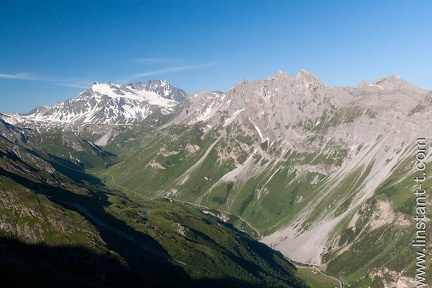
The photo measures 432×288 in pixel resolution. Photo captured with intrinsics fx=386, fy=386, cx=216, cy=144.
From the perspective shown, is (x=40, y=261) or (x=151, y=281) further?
(x=151, y=281)

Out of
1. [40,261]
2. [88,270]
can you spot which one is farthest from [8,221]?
[88,270]

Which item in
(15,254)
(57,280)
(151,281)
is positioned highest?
(15,254)

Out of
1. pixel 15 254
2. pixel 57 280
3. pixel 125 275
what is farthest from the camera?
pixel 125 275

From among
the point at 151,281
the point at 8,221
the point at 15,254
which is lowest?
the point at 151,281

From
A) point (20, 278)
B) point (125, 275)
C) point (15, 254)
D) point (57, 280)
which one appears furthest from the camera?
point (125, 275)

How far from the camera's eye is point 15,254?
7023 inches

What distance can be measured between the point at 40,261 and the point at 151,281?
53781 mm

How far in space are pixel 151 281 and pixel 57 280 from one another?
53177 mm

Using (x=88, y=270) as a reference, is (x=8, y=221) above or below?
above

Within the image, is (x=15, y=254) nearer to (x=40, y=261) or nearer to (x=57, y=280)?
(x=40, y=261)

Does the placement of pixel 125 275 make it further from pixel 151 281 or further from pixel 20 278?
pixel 20 278

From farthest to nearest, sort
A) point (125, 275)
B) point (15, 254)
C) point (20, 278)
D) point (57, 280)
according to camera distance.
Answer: point (125, 275) < point (15, 254) < point (57, 280) < point (20, 278)

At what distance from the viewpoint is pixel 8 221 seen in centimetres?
19275

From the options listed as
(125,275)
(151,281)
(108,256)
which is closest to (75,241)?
(108,256)
